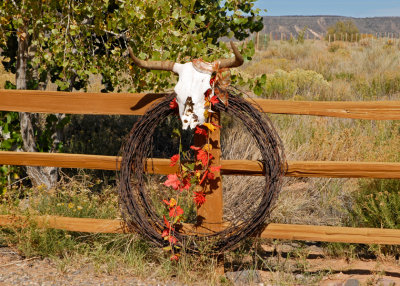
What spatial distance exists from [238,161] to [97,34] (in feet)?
7.96

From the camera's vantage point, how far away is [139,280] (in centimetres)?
390

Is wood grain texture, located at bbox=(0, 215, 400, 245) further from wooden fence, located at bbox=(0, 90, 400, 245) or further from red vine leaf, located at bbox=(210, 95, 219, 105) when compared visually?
red vine leaf, located at bbox=(210, 95, 219, 105)

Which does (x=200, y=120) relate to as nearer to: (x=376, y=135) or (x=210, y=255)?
(x=210, y=255)

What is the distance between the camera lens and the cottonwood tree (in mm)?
4488

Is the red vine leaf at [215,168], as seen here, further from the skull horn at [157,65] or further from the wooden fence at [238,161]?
the skull horn at [157,65]

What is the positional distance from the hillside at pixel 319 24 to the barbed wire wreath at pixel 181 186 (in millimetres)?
88648

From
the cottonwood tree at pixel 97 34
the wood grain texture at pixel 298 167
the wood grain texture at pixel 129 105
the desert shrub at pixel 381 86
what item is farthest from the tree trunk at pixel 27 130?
the desert shrub at pixel 381 86

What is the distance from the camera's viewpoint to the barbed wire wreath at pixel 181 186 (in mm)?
3697

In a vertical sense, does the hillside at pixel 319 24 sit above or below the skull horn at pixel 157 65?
above

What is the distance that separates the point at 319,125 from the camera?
716 cm

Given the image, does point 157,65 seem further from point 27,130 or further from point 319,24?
point 319,24

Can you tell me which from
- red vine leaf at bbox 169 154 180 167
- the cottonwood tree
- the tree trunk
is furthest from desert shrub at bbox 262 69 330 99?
red vine leaf at bbox 169 154 180 167

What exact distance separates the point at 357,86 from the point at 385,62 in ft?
12.9

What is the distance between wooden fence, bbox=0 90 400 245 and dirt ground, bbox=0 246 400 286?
1.07 ft
